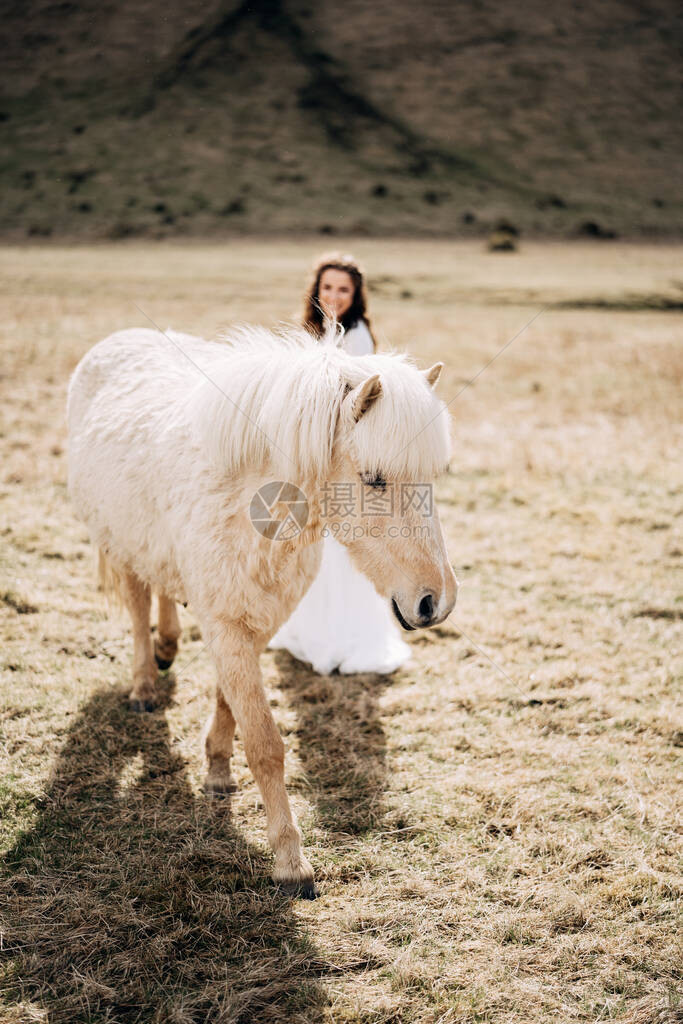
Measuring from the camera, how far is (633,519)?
7.35m

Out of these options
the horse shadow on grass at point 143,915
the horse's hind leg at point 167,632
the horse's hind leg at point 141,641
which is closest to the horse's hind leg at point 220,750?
the horse shadow on grass at point 143,915

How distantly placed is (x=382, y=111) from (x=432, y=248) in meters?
35.2

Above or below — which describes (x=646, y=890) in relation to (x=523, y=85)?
below

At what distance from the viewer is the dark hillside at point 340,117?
→ 134ft

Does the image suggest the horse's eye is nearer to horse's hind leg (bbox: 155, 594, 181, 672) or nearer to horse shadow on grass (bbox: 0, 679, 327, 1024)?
horse shadow on grass (bbox: 0, 679, 327, 1024)

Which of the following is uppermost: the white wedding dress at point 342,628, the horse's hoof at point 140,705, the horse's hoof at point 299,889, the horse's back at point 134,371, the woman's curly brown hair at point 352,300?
the woman's curly brown hair at point 352,300

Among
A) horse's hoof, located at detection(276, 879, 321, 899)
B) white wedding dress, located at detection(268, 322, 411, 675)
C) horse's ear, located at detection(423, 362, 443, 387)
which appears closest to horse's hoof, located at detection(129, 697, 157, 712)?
white wedding dress, located at detection(268, 322, 411, 675)

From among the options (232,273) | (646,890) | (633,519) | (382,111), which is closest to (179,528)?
(646,890)

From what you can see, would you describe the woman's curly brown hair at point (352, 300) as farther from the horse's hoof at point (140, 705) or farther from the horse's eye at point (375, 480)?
the horse's hoof at point (140, 705)

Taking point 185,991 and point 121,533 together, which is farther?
point 121,533

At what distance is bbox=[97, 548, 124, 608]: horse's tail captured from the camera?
4441 mm

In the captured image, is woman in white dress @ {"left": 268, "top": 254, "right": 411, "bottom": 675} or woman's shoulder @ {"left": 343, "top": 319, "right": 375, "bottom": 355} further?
woman's shoulder @ {"left": 343, "top": 319, "right": 375, "bottom": 355}

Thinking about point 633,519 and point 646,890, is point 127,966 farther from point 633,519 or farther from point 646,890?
point 633,519

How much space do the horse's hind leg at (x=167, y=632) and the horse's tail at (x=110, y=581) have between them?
29cm
